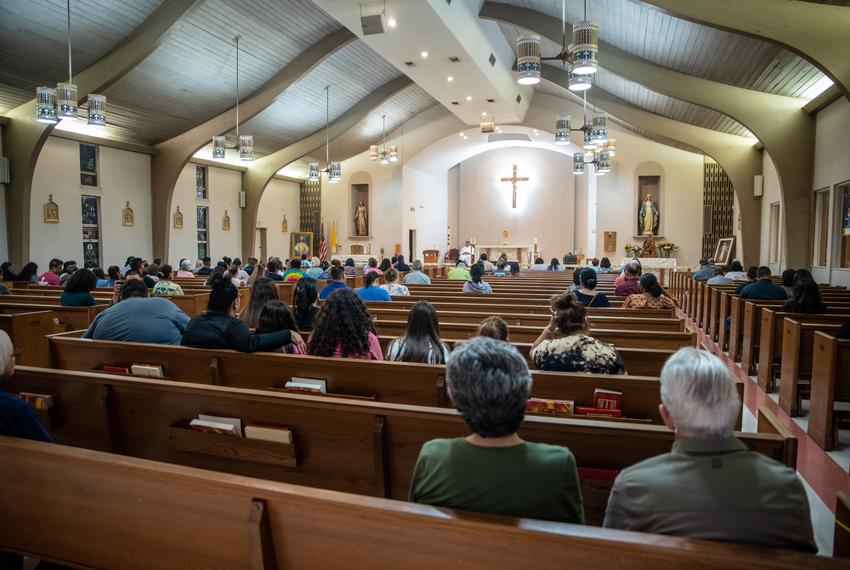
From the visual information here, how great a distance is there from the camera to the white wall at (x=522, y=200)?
21562 millimetres

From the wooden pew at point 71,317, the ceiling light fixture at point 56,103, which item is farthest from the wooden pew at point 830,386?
the ceiling light fixture at point 56,103

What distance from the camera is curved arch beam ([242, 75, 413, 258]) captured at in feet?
46.8

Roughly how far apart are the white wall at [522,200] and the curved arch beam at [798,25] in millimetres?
15457

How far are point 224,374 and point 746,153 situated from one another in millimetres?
11886

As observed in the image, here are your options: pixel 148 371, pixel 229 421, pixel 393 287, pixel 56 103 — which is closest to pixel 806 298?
pixel 393 287

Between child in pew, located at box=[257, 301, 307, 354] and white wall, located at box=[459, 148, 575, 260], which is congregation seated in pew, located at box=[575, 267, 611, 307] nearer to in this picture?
child in pew, located at box=[257, 301, 307, 354]

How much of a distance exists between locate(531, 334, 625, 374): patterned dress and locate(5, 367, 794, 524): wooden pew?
0.86m

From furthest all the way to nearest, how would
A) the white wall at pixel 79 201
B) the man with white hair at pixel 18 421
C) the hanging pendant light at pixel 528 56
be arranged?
the white wall at pixel 79 201 → the hanging pendant light at pixel 528 56 → the man with white hair at pixel 18 421

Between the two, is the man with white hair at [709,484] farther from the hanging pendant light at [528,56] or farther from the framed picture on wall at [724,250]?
the framed picture on wall at [724,250]

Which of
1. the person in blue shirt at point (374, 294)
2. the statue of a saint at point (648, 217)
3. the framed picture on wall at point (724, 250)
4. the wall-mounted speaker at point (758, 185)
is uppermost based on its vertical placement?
the wall-mounted speaker at point (758, 185)

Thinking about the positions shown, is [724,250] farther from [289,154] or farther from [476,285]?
[289,154]

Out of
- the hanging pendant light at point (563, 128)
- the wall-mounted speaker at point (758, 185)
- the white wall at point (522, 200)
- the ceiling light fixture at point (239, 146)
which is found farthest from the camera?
the white wall at point (522, 200)

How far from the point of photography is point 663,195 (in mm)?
15320

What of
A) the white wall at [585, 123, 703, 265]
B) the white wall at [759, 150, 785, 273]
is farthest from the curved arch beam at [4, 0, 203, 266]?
the white wall at [585, 123, 703, 265]
